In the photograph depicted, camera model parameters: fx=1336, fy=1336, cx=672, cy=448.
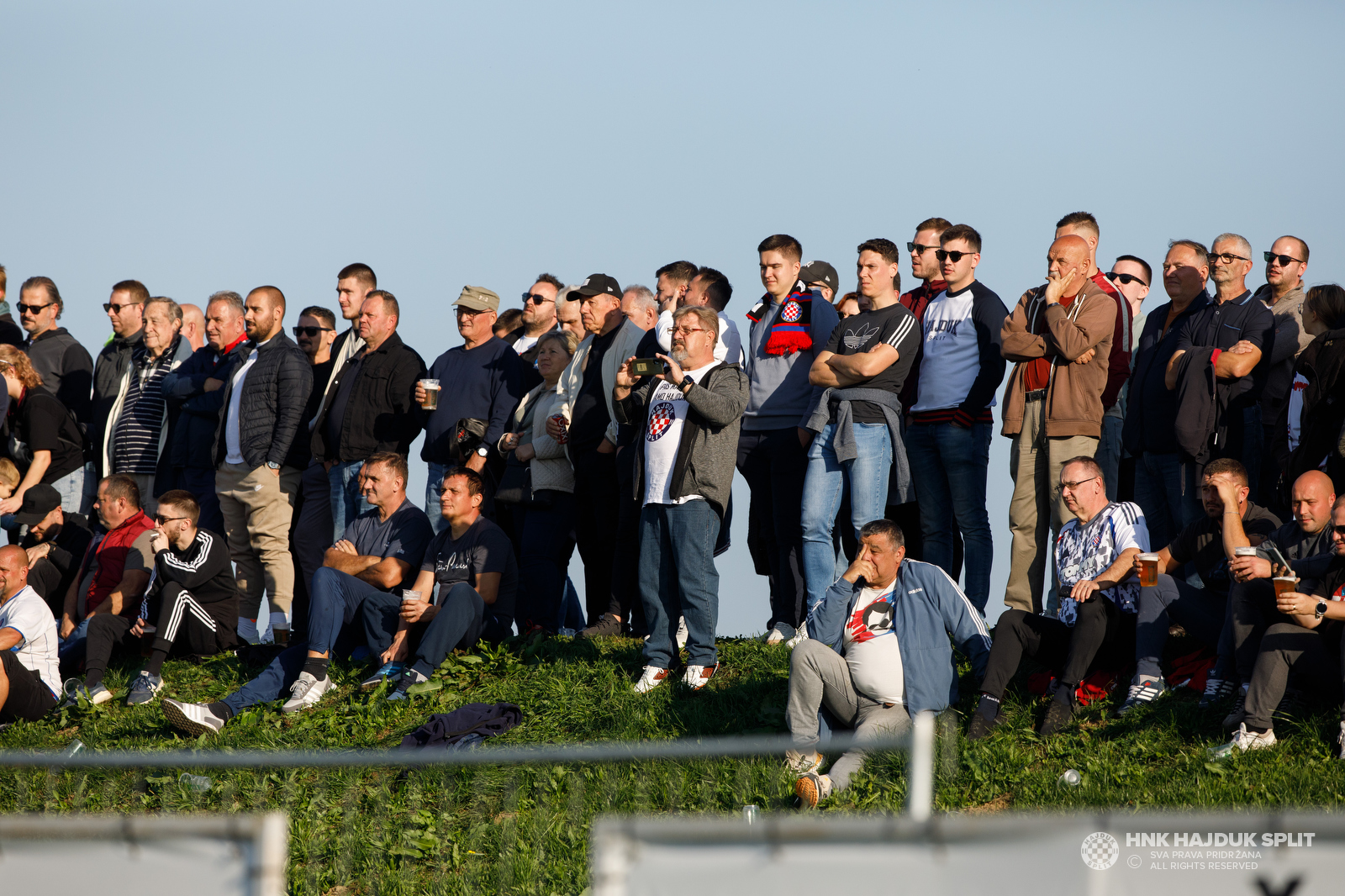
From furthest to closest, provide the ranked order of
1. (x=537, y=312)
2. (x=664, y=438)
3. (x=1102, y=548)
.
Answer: (x=537, y=312) < (x=664, y=438) < (x=1102, y=548)

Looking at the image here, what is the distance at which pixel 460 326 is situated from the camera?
31.9 ft

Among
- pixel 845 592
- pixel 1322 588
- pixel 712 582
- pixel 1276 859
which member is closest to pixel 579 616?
pixel 712 582

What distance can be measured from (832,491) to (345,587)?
322 centimetres

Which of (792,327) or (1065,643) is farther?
(792,327)

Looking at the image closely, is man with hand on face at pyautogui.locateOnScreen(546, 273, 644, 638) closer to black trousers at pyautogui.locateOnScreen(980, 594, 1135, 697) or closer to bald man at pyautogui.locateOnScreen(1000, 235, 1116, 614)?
bald man at pyautogui.locateOnScreen(1000, 235, 1116, 614)

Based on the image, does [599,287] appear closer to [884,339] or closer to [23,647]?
[884,339]

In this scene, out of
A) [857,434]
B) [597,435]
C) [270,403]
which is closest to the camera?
[857,434]

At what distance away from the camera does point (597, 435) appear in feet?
28.4

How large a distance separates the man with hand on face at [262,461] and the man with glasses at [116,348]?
1.33 m

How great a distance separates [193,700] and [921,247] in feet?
18.6

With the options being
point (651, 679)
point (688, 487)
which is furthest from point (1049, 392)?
point (651, 679)

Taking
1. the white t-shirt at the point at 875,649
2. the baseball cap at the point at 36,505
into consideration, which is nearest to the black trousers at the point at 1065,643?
the white t-shirt at the point at 875,649

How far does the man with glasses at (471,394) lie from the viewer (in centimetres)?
920

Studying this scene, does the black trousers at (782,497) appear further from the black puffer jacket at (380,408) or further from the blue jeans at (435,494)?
the black puffer jacket at (380,408)
